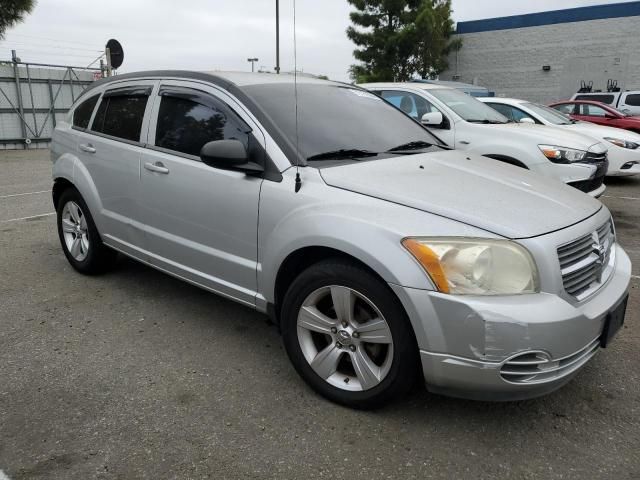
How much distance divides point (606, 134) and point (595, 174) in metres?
3.60

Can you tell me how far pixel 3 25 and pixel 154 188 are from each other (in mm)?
18647

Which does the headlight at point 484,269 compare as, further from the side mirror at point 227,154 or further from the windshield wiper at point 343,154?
the side mirror at point 227,154

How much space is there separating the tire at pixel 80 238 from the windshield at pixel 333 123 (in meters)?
1.98

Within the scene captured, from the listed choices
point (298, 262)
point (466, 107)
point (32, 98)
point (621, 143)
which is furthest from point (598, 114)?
point (32, 98)

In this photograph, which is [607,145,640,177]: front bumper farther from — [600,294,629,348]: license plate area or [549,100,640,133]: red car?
[600,294,629,348]: license plate area

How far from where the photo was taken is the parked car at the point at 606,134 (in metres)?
8.98

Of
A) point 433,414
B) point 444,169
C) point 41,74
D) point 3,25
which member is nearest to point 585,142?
point 444,169

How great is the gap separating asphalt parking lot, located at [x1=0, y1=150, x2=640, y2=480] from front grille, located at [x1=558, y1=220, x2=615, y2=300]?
2.14ft

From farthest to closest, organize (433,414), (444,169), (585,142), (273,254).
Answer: (585,142), (444,169), (273,254), (433,414)

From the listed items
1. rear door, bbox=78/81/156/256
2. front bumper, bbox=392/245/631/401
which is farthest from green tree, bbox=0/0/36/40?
front bumper, bbox=392/245/631/401

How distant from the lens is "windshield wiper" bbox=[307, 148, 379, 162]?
2.96 meters

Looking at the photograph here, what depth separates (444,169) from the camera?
3.07m

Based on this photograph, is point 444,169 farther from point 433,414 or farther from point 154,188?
point 154,188

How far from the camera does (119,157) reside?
3848 millimetres
